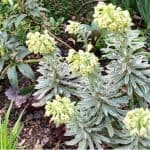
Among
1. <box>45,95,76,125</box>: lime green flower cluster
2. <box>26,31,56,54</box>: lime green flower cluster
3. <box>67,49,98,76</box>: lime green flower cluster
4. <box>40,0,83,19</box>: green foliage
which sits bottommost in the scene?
<box>45,95,76,125</box>: lime green flower cluster

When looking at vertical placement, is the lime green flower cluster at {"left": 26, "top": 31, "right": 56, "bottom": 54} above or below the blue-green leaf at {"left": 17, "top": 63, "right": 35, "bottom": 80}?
above

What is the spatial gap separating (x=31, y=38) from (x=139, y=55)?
68cm

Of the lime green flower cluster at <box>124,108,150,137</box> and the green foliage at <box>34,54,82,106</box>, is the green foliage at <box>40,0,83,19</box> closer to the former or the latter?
the green foliage at <box>34,54,82,106</box>

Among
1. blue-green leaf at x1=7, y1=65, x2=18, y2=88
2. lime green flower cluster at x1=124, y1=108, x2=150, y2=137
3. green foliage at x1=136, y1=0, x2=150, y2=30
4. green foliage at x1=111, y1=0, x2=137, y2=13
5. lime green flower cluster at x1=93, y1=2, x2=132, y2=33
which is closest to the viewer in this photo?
lime green flower cluster at x1=124, y1=108, x2=150, y2=137

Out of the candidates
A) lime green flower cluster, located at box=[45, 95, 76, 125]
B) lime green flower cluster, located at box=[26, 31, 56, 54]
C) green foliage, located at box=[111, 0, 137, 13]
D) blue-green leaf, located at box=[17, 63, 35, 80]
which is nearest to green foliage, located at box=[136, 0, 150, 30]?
green foliage, located at box=[111, 0, 137, 13]

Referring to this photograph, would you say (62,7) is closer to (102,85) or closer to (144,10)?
(144,10)

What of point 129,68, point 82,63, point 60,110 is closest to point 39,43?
point 82,63

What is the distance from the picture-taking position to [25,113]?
12.3 ft

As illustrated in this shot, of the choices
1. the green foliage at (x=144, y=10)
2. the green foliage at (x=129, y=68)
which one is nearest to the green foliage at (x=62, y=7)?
the green foliage at (x=144, y=10)

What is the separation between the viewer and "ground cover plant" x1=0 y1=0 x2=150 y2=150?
2.80 metres

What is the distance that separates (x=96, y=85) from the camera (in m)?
3.10

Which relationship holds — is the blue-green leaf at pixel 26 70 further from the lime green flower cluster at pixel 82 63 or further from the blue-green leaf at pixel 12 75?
the lime green flower cluster at pixel 82 63

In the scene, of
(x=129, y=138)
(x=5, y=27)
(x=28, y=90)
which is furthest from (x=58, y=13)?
(x=129, y=138)

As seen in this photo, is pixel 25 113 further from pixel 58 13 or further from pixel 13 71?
pixel 58 13
